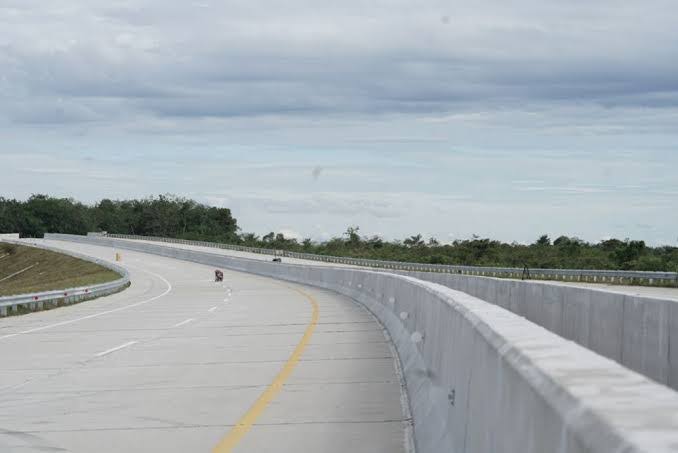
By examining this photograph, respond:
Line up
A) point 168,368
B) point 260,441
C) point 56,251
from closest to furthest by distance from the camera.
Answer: point 260,441
point 168,368
point 56,251

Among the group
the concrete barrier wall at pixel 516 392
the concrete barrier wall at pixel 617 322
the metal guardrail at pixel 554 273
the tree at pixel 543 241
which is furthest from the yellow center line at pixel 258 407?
the tree at pixel 543 241

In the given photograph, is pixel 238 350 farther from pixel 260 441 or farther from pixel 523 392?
pixel 523 392

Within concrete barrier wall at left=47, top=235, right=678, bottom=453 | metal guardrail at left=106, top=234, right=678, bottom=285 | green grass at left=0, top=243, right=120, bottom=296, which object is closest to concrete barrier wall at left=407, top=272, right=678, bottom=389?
concrete barrier wall at left=47, top=235, right=678, bottom=453

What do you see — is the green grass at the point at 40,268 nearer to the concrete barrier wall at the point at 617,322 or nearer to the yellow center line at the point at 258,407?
the concrete barrier wall at the point at 617,322

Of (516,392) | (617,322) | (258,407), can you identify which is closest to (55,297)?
(617,322)

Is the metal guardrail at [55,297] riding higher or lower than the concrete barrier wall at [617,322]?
lower

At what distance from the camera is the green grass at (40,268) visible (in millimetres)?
90312

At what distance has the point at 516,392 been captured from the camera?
5.11 metres

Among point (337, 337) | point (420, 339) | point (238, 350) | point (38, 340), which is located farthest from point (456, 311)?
point (38, 340)

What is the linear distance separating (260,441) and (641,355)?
5.43 meters

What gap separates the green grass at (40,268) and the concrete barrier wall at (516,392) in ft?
225

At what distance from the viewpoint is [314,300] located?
41.9 meters

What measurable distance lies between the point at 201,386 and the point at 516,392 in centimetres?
1038

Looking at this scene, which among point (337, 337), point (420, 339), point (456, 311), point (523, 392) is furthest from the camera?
point (337, 337)
